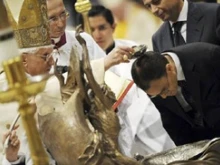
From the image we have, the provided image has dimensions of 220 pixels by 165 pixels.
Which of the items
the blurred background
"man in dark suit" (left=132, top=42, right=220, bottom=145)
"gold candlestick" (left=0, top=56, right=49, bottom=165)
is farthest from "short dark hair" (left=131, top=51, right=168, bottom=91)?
the blurred background

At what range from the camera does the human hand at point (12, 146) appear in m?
2.03

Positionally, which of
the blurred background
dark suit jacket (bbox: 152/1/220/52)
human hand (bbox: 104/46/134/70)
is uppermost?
human hand (bbox: 104/46/134/70)

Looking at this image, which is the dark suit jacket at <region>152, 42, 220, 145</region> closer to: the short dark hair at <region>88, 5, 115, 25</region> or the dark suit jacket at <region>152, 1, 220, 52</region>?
the dark suit jacket at <region>152, 1, 220, 52</region>

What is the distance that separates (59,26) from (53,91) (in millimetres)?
506

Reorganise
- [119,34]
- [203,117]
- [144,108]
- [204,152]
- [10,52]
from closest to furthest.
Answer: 1. [10,52]
2. [204,152]
3. [203,117]
4. [144,108]
5. [119,34]

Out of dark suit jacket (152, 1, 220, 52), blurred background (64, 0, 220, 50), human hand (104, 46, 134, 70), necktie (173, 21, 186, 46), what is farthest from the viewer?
blurred background (64, 0, 220, 50)

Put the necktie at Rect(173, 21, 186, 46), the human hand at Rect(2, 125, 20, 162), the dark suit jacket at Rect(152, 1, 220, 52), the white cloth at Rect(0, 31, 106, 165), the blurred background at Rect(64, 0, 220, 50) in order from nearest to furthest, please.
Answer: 1. the white cloth at Rect(0, 31, 106, 165)
2. the human hand at Rect(2, 125, 20, 162)
3. the dark suit jacket at Rect(152, 1, 220, 52)
4. the necktie at Rect(173, 21, 186, 46)
5. the blurred background at Rect(64, 0, 220, 50)

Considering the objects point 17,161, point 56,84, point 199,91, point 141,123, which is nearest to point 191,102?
point 199,91

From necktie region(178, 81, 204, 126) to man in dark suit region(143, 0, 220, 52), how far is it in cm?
24

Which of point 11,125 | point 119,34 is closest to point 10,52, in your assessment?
point 11,125

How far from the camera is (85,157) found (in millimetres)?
1692

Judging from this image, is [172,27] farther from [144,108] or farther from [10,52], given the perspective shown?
[10,52]

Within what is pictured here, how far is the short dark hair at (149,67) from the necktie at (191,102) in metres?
0.13

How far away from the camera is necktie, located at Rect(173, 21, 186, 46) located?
97.5 inches
